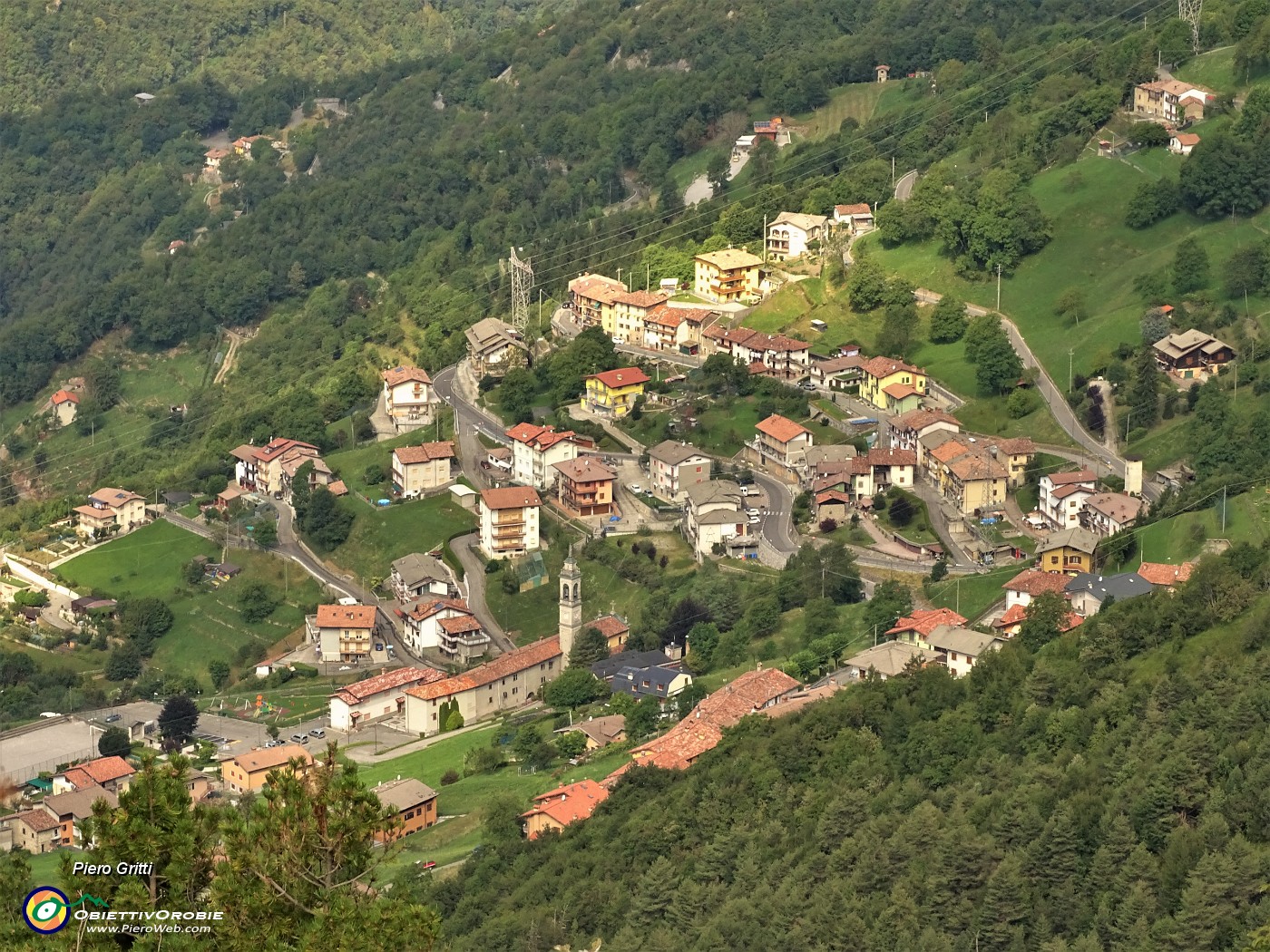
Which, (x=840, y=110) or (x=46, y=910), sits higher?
(x=46, y=910)

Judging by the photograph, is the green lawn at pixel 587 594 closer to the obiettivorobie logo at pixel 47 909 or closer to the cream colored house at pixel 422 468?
the cream colored house at pixel 422 468

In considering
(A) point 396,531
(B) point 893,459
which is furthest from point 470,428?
(B) point 893,459

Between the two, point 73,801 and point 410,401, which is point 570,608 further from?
point 410,401

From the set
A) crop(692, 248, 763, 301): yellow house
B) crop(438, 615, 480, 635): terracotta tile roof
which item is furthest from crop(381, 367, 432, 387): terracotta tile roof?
crop(438, 615, 480, 635): terracotta tile roof

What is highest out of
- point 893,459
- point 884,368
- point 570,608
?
point 893,459

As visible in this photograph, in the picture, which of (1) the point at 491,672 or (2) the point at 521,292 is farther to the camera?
(2) the point at 521,292

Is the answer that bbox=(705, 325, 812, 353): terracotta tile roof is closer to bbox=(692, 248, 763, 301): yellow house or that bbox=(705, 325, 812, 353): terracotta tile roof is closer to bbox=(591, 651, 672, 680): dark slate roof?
bbox=(692, 248, 763, 301): yellow house

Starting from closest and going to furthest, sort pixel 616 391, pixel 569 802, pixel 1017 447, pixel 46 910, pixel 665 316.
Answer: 1. pixel 46 910
2. pixel 569 802
3. pixel 1017 447
4. pixel 616 391
5. pixel 665 316

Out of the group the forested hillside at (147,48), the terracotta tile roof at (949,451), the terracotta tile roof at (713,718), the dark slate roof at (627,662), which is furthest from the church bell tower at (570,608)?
the forested hillside at (147,48)

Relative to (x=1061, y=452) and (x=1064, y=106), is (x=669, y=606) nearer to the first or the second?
(x=1061, y=452)
